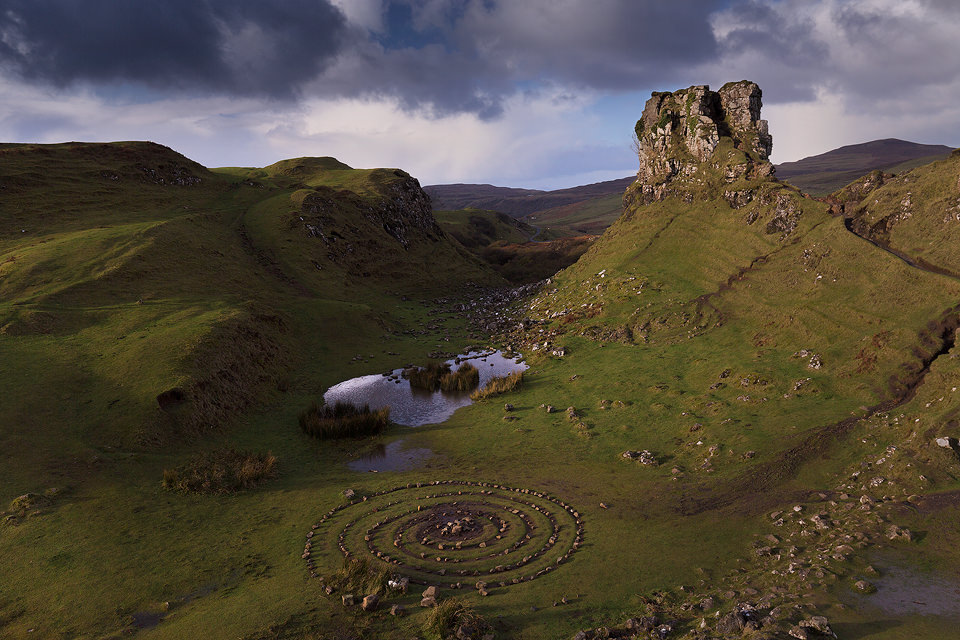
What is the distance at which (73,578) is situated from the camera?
1419 centimetres

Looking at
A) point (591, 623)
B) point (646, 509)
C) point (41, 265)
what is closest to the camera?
point (591, 623)

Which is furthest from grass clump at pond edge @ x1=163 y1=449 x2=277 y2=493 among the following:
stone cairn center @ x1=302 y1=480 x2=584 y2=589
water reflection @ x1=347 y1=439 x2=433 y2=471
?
stone cairn center @ x1=302 y1=480 x2=584 y2=589

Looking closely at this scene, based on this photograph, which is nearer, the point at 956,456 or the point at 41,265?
the point at 956,456

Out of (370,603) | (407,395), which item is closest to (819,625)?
(370,603)

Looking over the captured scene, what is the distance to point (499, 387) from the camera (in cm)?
3275

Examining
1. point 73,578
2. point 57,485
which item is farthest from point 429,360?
point 73,578

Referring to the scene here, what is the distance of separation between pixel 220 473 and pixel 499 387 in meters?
17.0

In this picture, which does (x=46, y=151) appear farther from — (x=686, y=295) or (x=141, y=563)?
(x=686, y=295)

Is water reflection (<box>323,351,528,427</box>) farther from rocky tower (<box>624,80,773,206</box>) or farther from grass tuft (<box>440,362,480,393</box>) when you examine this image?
rocky tower (<box>624,80,773,206</box>)

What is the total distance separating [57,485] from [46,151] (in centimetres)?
6691

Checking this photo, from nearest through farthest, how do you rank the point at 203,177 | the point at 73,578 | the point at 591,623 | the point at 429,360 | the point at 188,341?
the point at 591,623, the point at 73,578, the point at 188,341, the point at 429,360, the point at 203,177

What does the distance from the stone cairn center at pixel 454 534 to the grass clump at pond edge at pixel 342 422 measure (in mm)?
Answer: 7487

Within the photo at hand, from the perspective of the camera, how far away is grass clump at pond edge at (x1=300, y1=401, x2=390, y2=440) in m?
26.6

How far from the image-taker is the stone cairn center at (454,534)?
1461 cm
